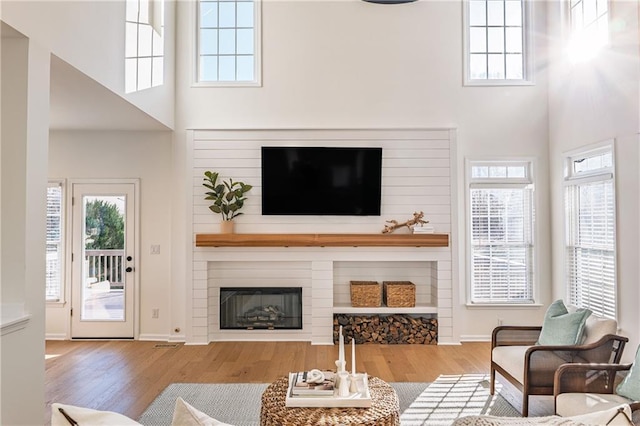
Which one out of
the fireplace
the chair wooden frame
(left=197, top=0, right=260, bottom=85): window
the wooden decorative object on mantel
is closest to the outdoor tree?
the fireplace

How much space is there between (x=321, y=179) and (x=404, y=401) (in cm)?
278

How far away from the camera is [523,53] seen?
5.64 meters

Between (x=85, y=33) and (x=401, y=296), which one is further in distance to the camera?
(x=401, y=296)

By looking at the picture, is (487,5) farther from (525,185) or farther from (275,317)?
(275,317)

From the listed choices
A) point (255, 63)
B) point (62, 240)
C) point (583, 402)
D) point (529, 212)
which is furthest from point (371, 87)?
point (62, 240)

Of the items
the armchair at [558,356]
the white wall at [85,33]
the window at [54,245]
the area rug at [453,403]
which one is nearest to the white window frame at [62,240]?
the window at [54,245]

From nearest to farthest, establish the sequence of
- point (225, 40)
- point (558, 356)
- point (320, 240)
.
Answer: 1. point (558, 356)
2. point (320, 240)
3. point (225, 40)

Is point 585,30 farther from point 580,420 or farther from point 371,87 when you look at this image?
point 580,420

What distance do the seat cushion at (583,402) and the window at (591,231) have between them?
A: 6.08ft

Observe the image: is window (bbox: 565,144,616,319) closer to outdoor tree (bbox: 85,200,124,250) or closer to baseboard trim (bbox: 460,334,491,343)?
baseboard trim (bbox: 460,334,491,343)

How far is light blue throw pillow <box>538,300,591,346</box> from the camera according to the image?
3.25 metres

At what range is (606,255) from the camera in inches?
170

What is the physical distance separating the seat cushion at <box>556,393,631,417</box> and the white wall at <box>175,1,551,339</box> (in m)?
2.80

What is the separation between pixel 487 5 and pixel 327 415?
18.1 ft
